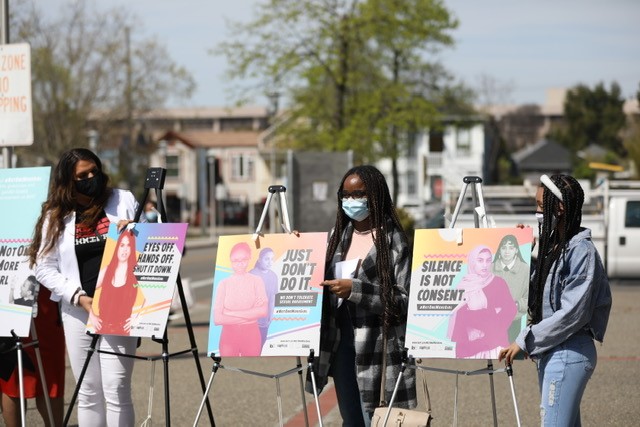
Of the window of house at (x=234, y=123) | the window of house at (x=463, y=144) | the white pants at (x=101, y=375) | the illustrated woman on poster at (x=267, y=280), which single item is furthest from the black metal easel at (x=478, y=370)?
the window of house at (x=234, y=123)

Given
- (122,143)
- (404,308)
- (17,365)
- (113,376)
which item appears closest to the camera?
(404,308)

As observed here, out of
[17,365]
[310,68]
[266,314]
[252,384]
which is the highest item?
[310,68]

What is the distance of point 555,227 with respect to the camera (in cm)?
525

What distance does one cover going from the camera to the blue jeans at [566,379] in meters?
5.07

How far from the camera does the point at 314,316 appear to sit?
581 centimetres

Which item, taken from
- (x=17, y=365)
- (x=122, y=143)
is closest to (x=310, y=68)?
(x=122, y=143)

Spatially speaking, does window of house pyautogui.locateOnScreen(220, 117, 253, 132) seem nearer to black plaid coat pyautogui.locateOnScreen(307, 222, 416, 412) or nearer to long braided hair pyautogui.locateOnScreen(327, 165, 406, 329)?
long braided hair pyautogui.locateOnScreen(327, 165, 406, 329)

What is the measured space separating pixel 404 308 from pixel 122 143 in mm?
47778

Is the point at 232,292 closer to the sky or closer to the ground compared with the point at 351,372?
closer to the sky

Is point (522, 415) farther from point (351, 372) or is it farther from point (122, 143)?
point (122, 143)

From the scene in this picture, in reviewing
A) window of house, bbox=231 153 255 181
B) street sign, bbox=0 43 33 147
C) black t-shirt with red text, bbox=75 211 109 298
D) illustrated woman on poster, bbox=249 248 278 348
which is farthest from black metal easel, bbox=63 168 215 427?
window of house, bbox=231 153 255 181

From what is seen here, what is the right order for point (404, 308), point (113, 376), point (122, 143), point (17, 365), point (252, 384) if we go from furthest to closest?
point (122, 143) → point (252, 384) → point (17, 365) → point (113, 376) → point (404, 308)

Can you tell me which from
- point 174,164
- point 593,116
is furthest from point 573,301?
point 593,116

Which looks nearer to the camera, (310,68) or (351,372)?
(351,372)
